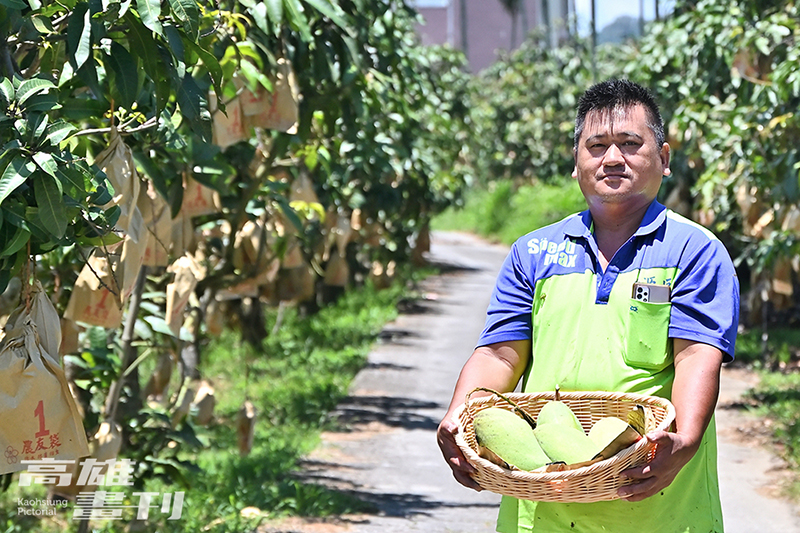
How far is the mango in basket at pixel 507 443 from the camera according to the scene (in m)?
2.15

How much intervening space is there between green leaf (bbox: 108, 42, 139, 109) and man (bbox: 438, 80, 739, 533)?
3.64 ft

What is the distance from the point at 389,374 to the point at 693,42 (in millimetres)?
3711

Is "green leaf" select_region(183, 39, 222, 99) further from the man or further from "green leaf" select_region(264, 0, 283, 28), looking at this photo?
the man

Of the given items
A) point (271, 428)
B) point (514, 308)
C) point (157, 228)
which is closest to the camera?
point (514, 308)

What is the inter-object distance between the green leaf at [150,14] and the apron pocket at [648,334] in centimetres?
127

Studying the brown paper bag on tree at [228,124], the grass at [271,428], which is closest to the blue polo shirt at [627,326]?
the brown paper bag on tree at [228,124]

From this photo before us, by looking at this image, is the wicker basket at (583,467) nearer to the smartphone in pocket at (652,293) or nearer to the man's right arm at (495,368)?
the man's right arm at (495,368)

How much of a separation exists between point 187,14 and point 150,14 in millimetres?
91

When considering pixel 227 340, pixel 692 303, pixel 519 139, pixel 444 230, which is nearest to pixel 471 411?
pixel 692 303

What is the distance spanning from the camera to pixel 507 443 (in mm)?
2170

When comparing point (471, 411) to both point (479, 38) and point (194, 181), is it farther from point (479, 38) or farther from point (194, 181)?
point (479, 38)

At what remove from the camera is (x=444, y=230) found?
29906 millimetres

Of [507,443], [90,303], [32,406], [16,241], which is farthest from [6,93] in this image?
[507,443]

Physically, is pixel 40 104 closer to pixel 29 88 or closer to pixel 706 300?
pixel 29 88
